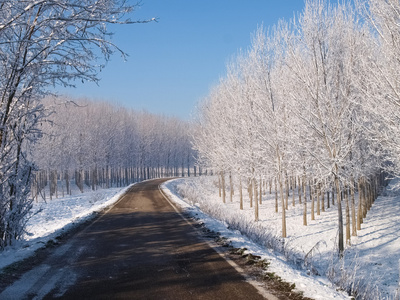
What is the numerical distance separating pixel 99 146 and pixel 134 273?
181 feet

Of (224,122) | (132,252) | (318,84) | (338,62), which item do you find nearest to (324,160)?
(318,84)

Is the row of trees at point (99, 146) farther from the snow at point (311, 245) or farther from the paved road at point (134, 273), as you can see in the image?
the paved road at point (134, 273)

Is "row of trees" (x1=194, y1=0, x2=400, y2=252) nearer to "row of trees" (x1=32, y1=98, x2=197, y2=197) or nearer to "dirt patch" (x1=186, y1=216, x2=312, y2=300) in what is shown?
"dirt patch" (x1=186, y1=216, x2=312, y2=300)

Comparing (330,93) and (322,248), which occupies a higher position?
(330,93)

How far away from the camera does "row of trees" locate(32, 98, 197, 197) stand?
167 ft

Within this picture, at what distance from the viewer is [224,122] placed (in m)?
29.6

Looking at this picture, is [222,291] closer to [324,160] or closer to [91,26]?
[91,26]

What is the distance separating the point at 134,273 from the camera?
561 centimetres

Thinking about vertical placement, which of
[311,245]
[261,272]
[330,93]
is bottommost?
[311,245]

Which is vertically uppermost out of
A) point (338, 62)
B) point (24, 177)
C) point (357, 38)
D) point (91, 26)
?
point (357, 38)

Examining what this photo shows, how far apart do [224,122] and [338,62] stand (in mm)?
15999

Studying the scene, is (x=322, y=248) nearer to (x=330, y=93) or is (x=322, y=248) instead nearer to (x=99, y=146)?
(x=330, y=93)

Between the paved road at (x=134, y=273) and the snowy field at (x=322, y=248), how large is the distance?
898 mm

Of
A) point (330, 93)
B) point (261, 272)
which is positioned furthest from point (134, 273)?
point (330, 93)
